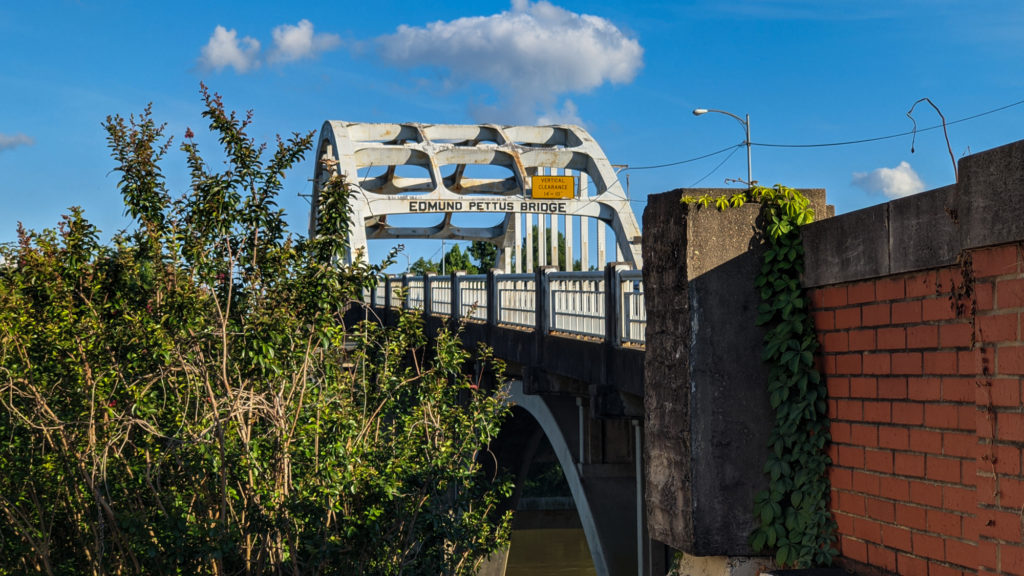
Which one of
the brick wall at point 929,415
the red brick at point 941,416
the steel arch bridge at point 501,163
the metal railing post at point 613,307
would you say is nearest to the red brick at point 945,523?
the brick wall at point 929,415

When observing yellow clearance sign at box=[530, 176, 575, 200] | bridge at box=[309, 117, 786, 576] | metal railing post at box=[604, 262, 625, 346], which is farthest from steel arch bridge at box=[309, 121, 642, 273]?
metal railing post at box=[604, 262, 625, 346]

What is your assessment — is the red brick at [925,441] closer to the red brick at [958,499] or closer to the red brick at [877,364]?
the red brick at [958,499]

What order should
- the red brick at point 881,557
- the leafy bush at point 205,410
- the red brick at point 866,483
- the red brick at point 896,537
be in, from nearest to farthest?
the red brick at point 896,537 → the red brick at point 881,557 → the red brick at point 866,483 → the leafy bush at point 205,410

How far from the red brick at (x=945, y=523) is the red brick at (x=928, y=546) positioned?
0.04 m

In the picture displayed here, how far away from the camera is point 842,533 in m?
5.04

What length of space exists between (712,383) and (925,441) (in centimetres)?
125

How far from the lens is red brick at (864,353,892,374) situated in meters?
4.70

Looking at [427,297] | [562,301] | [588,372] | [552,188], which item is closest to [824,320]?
[588,372]

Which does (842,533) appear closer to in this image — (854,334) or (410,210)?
(854,334)

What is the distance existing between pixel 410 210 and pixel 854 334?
142 feet

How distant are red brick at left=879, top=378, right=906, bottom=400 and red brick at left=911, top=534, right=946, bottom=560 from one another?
0.59 m

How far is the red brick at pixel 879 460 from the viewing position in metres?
4.68

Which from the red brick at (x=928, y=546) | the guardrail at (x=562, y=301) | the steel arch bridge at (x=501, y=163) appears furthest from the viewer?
the steel arch bridge at (x=501, y=163)

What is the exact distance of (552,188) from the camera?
51969 millimetres
